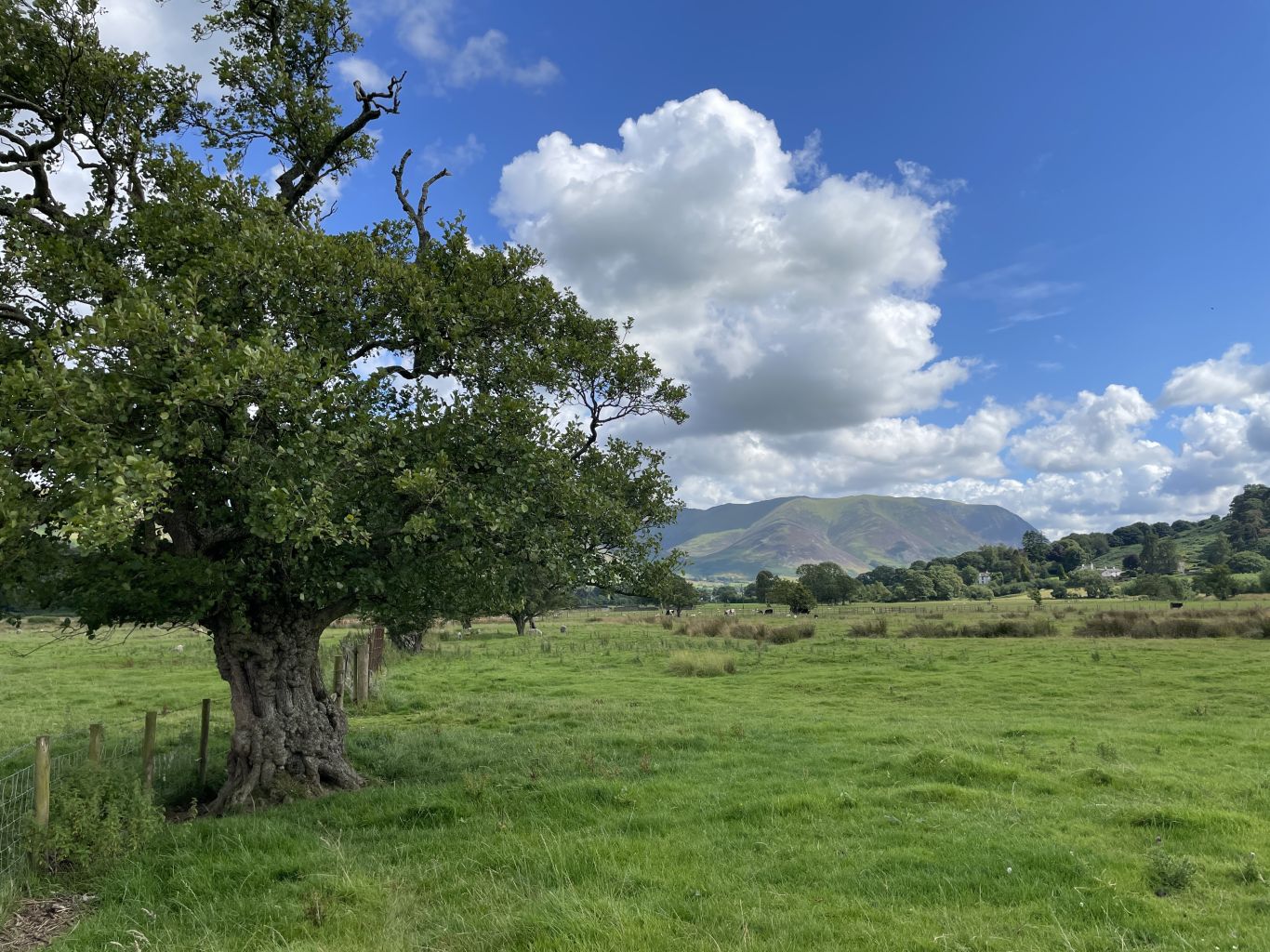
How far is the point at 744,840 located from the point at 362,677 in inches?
823

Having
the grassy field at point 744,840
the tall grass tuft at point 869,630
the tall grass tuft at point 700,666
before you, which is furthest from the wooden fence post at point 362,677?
the tall grass tuft at point 869,630

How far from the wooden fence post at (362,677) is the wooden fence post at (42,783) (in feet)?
56.1

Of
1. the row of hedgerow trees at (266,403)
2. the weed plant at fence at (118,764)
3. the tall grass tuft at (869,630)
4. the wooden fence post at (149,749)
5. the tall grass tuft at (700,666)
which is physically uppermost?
the row of hedgerow trees at (266,403)

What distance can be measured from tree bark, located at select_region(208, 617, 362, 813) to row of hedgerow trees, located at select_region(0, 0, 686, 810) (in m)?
0.05

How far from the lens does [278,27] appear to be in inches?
608

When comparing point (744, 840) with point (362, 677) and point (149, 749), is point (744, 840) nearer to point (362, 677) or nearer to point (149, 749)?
point (149, 749)

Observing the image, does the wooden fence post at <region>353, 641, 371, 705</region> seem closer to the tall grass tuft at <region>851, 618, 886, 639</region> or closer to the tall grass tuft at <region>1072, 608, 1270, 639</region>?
the tall grass tuft at <region>851, 618, 886, 639</region>

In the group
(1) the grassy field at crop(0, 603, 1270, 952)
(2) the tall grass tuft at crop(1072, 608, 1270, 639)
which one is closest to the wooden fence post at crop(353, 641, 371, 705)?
(1) the grassy field at crop(0, 603, 1270, 952)

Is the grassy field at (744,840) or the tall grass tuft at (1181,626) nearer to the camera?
the grassy field at (744,840)

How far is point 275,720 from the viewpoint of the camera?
1418cm

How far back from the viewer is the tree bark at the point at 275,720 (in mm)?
13758

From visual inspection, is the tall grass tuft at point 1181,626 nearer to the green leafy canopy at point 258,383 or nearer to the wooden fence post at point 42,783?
the green leafy canopy at point 258,383

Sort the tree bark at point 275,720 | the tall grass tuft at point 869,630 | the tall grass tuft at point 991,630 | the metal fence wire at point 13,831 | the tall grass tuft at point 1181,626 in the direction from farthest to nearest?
1. the tall grass tuft at point 869,630
2. the tall grass tuft at point 991,630
3. the tall grass tuft at point 1181,626
4. the tree bark at point 275,720
5. the metal fence wire at point 13,831

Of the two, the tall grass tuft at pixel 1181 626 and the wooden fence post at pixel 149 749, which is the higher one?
the wooden fence post at pixel 149 749
